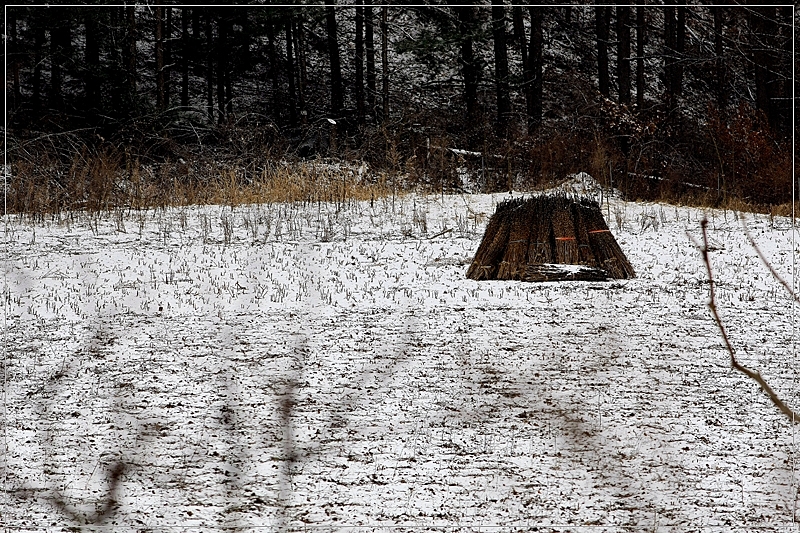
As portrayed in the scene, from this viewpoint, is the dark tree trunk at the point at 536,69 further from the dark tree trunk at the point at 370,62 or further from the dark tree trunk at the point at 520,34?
the dark tree trunk at the point at 370,62

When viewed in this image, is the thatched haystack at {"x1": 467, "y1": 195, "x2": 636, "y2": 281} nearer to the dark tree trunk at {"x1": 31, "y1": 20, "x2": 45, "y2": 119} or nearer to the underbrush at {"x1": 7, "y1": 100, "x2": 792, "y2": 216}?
the underbrush at {"x1": 7, "y1": 100, "x2": 792, "y2": 216}

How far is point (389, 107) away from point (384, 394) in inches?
721

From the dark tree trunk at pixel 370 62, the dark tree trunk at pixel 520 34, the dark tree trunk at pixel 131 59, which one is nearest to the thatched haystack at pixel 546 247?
the dark tree trunk at pixel 131 59

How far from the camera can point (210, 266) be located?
6.36 meters

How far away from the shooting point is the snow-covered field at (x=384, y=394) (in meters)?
2.77

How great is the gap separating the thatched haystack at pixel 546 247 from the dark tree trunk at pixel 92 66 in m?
13.7

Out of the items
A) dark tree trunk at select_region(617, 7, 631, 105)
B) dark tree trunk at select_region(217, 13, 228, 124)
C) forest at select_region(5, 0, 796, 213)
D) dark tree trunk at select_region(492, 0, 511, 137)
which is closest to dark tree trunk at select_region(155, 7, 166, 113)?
forest at select_region(5, 0, 796, 213)

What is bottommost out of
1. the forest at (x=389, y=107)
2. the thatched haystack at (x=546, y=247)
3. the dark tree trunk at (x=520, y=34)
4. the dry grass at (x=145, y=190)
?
the thatched haystack at (x=546, y=247)

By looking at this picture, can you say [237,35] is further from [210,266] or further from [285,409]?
[285,409]

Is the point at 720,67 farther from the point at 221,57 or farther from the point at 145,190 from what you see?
the point at 145,190

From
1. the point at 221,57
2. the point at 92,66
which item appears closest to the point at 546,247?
the point at 92,66

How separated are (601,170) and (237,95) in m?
14.2

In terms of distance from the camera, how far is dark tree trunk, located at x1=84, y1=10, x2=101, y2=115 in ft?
58.1

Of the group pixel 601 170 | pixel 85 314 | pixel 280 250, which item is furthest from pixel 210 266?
pixel 601 170
